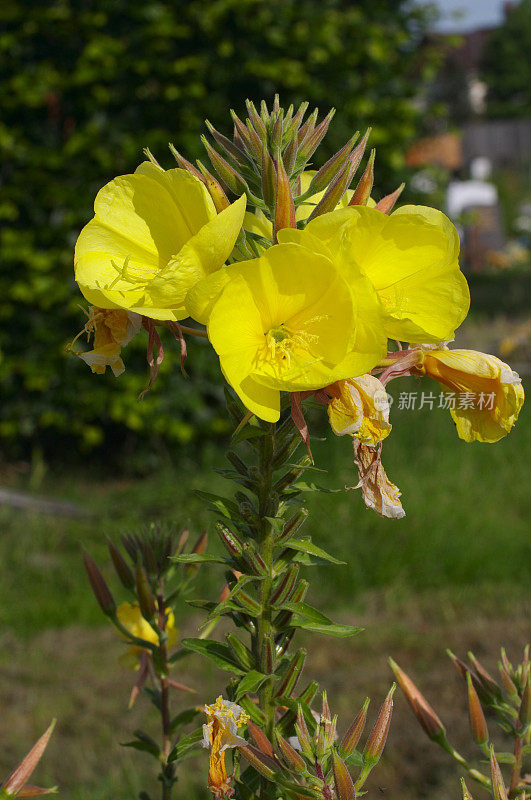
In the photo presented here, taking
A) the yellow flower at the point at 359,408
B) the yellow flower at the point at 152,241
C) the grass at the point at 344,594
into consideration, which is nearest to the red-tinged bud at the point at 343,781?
the yellow flower at the point at 359,408

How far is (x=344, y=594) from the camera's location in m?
3.46

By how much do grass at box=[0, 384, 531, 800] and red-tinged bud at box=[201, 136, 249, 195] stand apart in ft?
5.62

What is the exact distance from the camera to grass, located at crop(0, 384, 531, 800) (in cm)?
252

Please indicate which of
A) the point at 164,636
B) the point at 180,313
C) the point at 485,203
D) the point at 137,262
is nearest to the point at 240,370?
the point at 180,313

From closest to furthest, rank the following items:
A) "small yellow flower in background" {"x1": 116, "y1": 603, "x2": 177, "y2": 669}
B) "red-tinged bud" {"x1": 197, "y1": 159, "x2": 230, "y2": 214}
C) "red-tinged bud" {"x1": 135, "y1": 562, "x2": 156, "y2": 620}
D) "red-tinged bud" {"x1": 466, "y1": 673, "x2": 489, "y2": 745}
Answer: "red-tinged bud" {"x1": 197, "y1": 159, "x2": 230, "y2": 214} → "red-tinged bud" {"x1": 466, "y1": 673, "x2": 489, "y2": 745} → "red-tinged bud" {"x1": 135, "y1": 562, "x2": 156, "y2": 620} → "small yellow flower in background" {"x1": 116, "y1": 603, "x2": 177, "y2": 669}

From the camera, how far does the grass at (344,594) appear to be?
8.28 feet

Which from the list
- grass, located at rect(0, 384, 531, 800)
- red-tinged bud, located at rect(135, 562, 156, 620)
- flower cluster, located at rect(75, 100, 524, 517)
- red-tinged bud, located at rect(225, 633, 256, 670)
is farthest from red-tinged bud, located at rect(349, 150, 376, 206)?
grass, located at rect(0, 384, 531, 800)

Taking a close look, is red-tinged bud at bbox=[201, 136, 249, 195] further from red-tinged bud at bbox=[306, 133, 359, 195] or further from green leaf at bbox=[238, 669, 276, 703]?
green leaf at bbox=[238, 669, 276, 703]

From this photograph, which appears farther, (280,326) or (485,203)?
(485,203)

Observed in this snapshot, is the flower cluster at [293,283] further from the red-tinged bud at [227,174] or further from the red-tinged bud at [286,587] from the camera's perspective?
the red-tinged bud at [286,587]

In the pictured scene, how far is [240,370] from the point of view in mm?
719

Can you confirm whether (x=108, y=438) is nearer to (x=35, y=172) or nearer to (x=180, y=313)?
(x=35, y=172)

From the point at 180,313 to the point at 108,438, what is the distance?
14.1ft

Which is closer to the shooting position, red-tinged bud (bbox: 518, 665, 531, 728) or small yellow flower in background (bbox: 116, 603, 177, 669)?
red-tinged bud (bbox: 518, 665, 531, 728)
